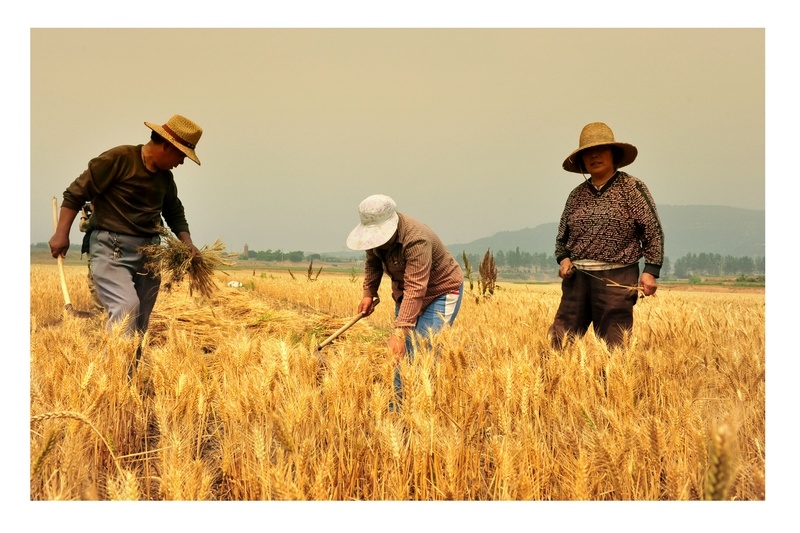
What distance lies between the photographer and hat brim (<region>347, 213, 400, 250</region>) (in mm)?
3250

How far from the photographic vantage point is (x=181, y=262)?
4195mm

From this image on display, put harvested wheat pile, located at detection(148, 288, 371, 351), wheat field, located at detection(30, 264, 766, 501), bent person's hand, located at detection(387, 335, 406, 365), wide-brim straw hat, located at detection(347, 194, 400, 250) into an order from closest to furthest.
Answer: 1. wheat field, located at detection(30, 264, 766, 501)
2. bent person's hand, located at detection(387, 335, 406, 365)
3. wide-brim straw hat, located at detection(347, 194, 400, 250)
4. harvested wheat pile, located at detection(148, 288, 371, 351)

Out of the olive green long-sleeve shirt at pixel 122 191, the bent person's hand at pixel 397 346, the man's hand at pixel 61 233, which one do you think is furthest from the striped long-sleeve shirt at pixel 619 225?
the man's hand at pixel 61 233

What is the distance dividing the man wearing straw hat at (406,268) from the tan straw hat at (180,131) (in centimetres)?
118

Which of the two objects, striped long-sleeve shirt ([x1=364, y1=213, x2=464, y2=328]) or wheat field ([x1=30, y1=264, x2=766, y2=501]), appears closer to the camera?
wheat field ([x1=30, y1=264, x2=766, y2=501])

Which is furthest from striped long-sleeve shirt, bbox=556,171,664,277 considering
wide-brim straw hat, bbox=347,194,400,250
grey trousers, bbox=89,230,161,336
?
grey trousers, bbox=89,230,161,336

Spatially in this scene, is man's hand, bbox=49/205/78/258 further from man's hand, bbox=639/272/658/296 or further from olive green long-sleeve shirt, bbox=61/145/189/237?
man's hand, bbox=639/272/658/296

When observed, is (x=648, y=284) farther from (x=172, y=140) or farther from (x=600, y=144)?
(x=172, y=140)

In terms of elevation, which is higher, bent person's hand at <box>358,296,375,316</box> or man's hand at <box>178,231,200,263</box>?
man's hand at <box>178,231,200,263</box>

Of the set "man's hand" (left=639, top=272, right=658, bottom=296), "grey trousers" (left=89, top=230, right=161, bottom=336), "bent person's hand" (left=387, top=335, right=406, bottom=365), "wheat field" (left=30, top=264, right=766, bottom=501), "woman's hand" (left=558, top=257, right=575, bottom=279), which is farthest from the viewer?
"woman's hand" (left=558, top=257, right=575, bottom=279)

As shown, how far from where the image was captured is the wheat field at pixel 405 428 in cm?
184

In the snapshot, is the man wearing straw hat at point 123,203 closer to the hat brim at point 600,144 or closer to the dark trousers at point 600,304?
the hat brim at point 600,144

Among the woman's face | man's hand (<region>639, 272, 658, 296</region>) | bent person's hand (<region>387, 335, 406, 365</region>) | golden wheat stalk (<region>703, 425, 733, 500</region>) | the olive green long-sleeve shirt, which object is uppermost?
the woman's face

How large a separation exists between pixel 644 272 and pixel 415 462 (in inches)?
87.4
